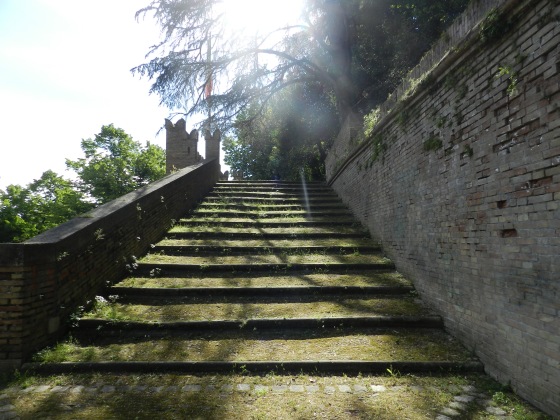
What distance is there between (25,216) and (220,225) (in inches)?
792

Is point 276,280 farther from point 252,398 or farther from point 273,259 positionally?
point 252,398

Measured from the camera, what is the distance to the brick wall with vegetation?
2467 mm

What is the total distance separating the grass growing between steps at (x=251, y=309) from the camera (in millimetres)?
4094

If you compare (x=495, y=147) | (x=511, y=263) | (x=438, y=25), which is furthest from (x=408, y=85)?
(x=438, y=25)

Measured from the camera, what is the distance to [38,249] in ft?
11.2

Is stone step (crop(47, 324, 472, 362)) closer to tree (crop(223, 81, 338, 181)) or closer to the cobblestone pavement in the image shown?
the cobblestone pavement

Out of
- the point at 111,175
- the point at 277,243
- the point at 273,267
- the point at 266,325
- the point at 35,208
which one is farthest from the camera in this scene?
the point at 35,208

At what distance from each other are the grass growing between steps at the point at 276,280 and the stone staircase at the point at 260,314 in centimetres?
2

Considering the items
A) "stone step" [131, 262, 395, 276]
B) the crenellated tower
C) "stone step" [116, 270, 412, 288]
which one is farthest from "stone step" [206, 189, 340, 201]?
"stone step" [116, 270, 412, 288]

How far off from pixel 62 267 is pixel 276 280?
2.93 m

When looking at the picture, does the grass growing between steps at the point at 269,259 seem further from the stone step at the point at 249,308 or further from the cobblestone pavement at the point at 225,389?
the cobblestone pavement at the point at 225,389

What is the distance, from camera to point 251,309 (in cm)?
433

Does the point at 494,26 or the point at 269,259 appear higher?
the point at 494,26

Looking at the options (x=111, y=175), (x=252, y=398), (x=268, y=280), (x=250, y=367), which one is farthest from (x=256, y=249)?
(x=111, y=175)
